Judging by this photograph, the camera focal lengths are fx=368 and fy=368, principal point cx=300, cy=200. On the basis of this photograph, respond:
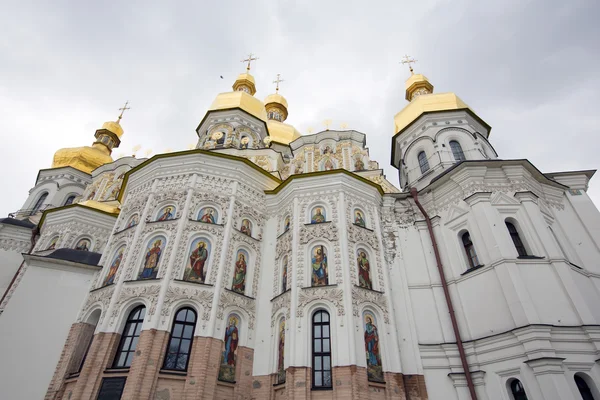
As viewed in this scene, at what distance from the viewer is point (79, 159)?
91.4 ft

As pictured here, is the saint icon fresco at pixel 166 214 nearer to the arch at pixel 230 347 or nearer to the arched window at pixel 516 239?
the arch at pixel 230 347

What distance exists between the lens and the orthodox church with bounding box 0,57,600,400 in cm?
1048

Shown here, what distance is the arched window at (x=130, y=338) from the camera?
1102cm

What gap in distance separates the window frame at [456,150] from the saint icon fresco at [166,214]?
13229mm

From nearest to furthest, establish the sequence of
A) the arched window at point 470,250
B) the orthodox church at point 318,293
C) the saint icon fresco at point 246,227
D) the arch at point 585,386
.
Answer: the arch at point 585,386 < the orthodox church at point 318,293 < the arched window at point 470,250 < the saint icon fresco at point 246,227

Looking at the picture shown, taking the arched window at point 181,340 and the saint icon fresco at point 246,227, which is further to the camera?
the saint icon fresco at point 246,227

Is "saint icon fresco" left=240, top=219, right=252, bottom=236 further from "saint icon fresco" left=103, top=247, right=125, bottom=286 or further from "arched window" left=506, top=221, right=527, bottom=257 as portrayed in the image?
"arched window" left=506, top=221, right=527, bottom=257

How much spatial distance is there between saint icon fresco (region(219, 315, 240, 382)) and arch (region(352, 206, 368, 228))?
5.69 metres

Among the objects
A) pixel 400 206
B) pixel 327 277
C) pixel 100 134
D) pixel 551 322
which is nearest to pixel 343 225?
pixel 327 277

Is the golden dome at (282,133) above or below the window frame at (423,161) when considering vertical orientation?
above

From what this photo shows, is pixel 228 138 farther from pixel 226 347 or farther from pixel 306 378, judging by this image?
pixel 306 378

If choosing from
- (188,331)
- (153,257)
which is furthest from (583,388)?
(153,257)

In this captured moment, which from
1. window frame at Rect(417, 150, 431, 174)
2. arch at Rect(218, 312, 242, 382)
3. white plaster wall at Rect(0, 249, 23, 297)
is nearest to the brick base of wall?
arch at Rect(218, 312, 242, 382)

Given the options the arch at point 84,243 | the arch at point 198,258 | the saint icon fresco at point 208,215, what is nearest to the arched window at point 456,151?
the saint icon fresco at point 208,215
